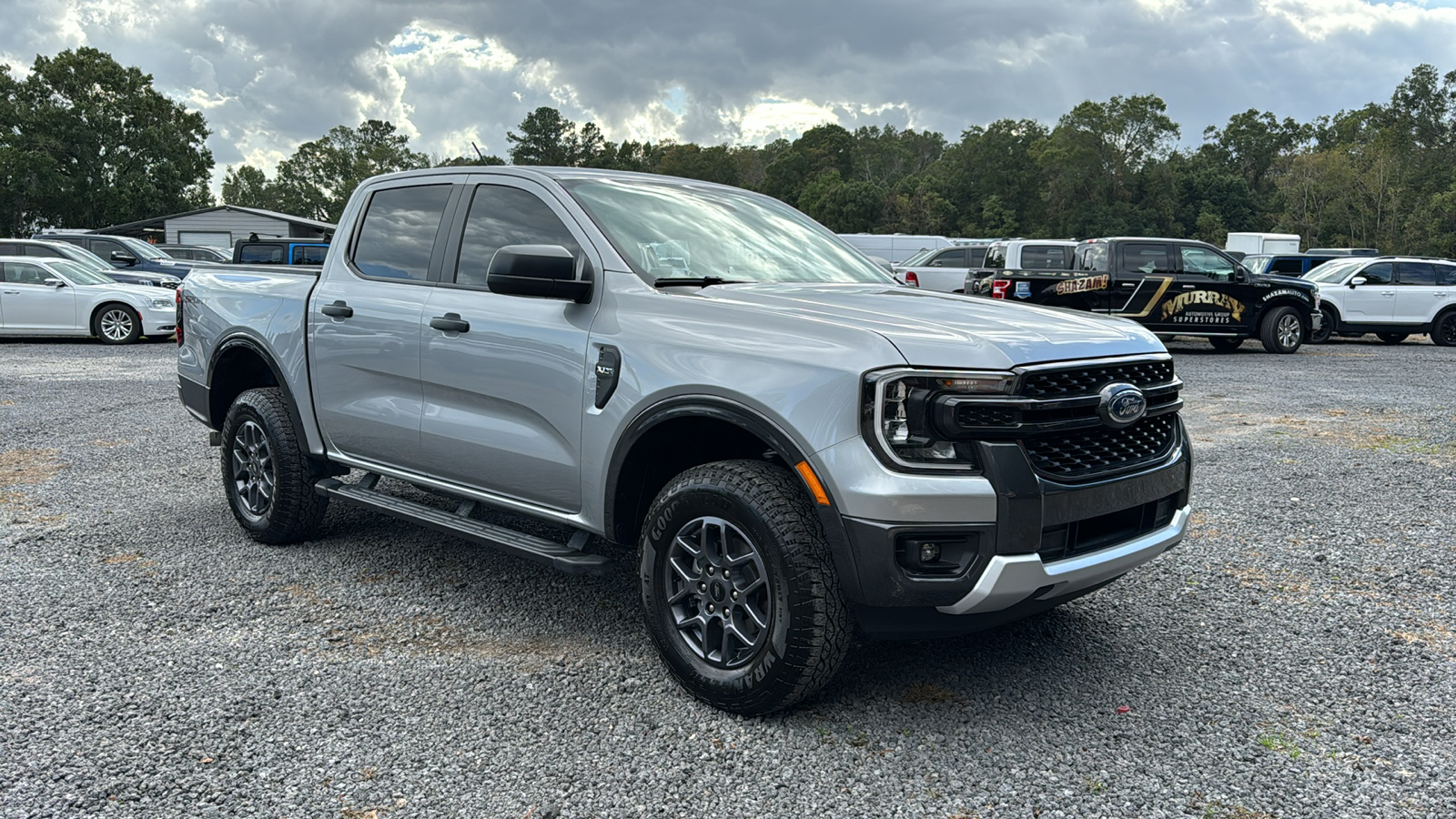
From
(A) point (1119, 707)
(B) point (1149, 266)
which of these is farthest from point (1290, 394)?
(A) point (1119, 707)

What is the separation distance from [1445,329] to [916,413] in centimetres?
2159

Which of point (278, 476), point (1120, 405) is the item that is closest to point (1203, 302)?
point (1120, 405)

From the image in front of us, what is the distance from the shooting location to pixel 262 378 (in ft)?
19.0

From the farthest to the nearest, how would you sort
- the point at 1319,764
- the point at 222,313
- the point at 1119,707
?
1. the point at 222,313
2. the point at 1119,707
3. the point at 1319,764

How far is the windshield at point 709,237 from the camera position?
13.2ft

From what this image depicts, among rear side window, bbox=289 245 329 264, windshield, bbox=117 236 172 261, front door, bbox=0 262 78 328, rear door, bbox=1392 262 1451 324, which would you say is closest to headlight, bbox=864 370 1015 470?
rear side window, bbox=289 245 329 264

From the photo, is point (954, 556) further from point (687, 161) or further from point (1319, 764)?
point (687, 161)

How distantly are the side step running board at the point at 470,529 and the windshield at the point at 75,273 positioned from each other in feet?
50.3

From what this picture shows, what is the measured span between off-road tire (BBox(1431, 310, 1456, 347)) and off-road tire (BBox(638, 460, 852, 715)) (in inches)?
837

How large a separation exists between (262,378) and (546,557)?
114 inches

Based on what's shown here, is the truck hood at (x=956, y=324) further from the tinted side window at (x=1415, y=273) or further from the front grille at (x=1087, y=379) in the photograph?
the tinted side window at (x=1415, y=273)

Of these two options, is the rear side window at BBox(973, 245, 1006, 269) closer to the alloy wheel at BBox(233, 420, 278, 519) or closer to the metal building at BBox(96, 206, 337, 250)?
the alloy wheel at BBox(233, 420, 278, 519)

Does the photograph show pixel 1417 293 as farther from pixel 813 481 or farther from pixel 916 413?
pixel 813 481

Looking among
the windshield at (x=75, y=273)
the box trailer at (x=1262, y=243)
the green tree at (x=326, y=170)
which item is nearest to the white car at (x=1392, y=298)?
the box trailer at (x=1262, y=243)
